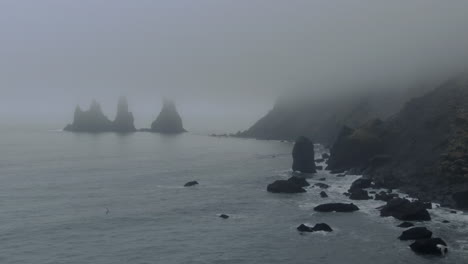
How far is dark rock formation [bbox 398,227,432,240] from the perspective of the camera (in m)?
71.2

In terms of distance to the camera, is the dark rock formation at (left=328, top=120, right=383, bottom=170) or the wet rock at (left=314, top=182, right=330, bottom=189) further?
the dark rock formation at (left=328, top=120, right=383, bottom=170)

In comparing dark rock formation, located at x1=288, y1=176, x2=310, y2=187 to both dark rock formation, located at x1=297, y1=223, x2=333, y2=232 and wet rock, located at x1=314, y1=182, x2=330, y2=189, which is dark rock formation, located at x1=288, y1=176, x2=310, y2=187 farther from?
dark rock formation, located at x1=297, y1=223, x2=333, y2=232

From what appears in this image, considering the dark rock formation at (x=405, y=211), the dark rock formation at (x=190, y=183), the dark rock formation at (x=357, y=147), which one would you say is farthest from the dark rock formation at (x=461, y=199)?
the dark rock formation at (x=190, y=183)

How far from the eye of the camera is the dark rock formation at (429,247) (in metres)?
66.5

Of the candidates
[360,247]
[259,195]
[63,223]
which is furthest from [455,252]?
[63,223]

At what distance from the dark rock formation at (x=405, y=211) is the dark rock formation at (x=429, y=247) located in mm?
15199

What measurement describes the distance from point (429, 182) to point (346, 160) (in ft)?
124

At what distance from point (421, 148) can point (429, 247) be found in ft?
203

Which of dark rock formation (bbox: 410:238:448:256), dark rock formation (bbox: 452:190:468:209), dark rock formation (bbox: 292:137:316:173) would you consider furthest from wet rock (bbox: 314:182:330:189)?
dark rock formation (bbox: 410:238:448:256)

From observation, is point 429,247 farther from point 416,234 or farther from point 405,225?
point 405,225

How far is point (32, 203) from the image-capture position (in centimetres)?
9756

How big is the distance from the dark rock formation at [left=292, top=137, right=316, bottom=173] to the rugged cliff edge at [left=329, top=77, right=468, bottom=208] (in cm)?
714

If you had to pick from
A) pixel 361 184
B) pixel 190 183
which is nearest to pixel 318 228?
pixel 361 184

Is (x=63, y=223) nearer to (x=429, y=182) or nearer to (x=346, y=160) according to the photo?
(x=429, y=182)
